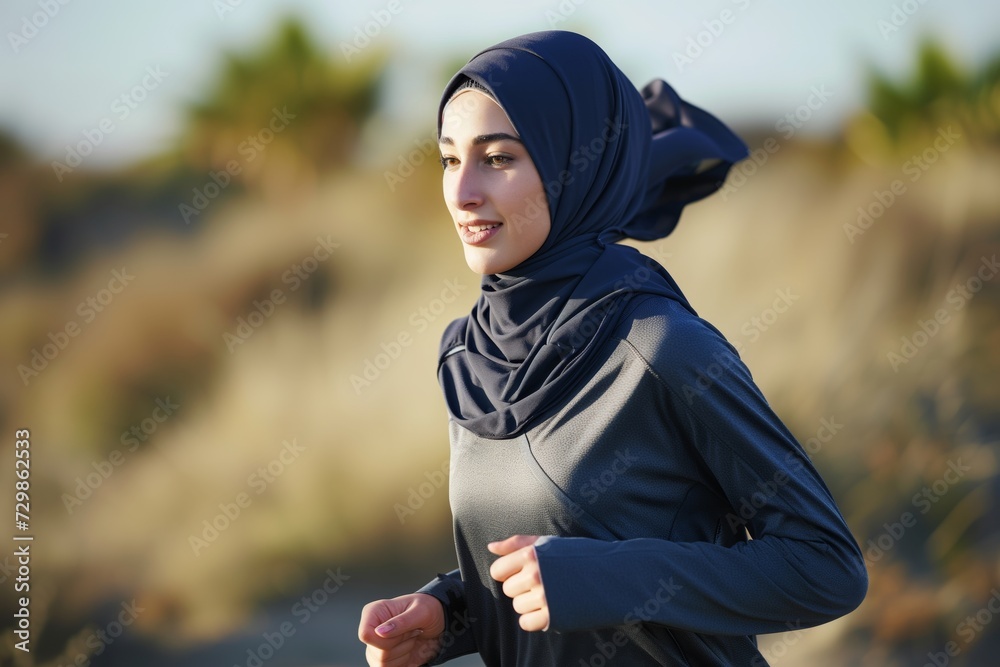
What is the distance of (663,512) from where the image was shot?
1.15m

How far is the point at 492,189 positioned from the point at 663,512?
18.1 inches

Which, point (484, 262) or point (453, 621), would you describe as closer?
point (484, 262)

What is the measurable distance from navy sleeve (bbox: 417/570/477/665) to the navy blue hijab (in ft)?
0.84

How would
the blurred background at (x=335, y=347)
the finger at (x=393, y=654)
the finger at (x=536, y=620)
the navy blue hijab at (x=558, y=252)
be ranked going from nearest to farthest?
the finger at (x=536, y=620) < the navy blue hijab at (x=558, y=252) < the finger at (x=393, y=654) < the blurred background at (x=335, y=347)

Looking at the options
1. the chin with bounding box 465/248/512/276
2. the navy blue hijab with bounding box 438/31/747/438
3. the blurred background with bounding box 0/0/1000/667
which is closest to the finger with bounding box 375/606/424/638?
the navy blue hijab with bounding box 438/31/747/438

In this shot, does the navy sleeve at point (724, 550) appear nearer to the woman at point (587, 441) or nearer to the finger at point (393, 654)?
the woman at point (587, 441)

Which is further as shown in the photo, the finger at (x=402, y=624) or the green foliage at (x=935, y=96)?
the green foliage at (x=935, y=96)

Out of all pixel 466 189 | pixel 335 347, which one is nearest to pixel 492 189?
pixel 466 189

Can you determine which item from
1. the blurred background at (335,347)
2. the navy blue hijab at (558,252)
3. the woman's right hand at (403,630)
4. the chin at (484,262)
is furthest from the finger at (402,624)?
the blurred background at (335,347)

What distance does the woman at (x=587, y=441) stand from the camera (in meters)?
1.04

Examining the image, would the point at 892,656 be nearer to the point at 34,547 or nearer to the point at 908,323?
the point at 908,323

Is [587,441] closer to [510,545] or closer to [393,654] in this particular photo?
[510,545]

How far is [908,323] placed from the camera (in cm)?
402

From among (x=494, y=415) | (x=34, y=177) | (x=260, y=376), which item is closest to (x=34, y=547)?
(x=260, y=376)
